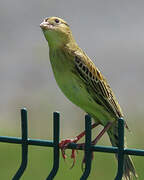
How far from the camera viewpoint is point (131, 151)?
495 centimetres

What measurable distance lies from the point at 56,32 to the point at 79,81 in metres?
0.47

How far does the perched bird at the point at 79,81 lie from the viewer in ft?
22.7

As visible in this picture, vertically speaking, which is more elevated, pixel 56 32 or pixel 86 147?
pixel 56 32

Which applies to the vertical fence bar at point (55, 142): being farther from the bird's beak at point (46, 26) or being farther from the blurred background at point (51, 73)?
the blurred background at point (51, 73)

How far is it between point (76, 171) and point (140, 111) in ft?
8.66

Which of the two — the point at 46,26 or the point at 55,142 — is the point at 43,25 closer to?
the point at 46,26

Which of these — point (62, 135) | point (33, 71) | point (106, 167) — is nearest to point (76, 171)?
point (106, 167)

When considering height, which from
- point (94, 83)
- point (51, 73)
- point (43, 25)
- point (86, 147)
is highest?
point (51, 73)

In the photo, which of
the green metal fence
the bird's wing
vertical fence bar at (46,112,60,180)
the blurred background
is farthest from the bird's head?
the blurred background

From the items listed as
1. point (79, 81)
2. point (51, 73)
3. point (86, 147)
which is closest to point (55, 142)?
point (86, 147)

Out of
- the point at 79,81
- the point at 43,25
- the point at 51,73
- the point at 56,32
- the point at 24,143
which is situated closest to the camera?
the point at 24,143

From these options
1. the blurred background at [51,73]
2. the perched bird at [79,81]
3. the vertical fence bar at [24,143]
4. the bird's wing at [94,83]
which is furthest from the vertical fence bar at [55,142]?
the blurred background at [51,73]

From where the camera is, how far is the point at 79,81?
707 centimetres

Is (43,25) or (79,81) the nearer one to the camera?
(43,25)
